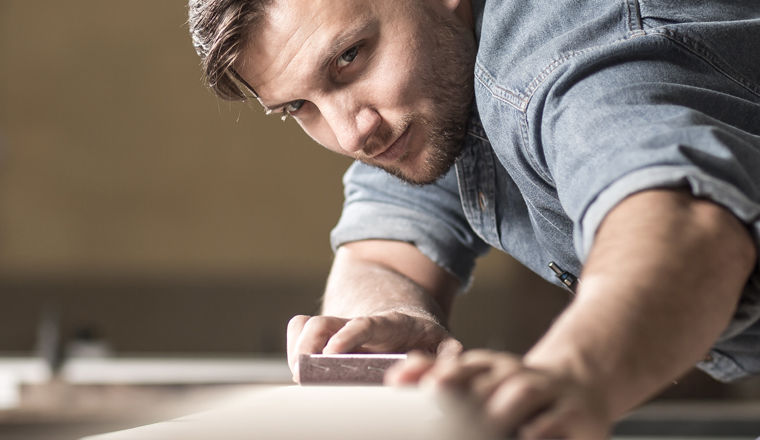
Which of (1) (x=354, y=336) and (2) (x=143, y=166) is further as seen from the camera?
(2) (x=143, y=166)

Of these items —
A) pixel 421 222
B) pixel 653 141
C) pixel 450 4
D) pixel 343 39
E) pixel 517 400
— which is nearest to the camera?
pixel 517 400

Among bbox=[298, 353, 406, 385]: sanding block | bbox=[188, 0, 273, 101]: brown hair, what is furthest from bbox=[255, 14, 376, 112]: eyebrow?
bbox=[298, 353, 406, 385]: sanding block

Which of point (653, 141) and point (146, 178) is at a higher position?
point (146, 178)

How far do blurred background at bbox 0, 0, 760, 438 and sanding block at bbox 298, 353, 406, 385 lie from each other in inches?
115

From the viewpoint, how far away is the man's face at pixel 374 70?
81cm

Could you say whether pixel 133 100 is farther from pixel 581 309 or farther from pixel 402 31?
pixel 581 309

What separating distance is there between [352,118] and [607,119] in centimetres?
40

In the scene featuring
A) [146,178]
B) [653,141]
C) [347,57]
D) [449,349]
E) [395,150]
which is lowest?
[449,349]

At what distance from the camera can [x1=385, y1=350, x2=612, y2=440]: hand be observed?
284mm

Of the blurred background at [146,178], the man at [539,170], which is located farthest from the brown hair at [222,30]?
the blurred background at [146,178]

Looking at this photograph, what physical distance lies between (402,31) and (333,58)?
9 cm

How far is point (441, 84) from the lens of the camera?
2.79ft

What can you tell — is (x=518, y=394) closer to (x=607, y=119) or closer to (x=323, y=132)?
(x=607, y=119)

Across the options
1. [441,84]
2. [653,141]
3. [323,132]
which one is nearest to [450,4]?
[441,84]
